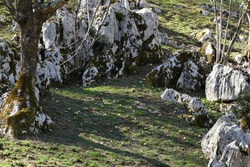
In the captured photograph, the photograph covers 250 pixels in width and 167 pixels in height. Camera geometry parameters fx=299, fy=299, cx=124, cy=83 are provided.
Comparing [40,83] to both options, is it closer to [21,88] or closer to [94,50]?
[21,88]

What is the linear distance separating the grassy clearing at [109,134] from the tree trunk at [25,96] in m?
0.77

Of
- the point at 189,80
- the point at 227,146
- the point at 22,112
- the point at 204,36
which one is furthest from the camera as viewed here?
the point at 204,36

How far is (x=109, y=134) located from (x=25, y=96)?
5159mm

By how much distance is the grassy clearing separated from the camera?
12.9m

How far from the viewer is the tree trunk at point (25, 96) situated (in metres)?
14.4

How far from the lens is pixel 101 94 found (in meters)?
24.3

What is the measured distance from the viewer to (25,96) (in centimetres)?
1504

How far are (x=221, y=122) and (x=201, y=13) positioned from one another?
61434 mm

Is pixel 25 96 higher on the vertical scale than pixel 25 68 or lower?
lower

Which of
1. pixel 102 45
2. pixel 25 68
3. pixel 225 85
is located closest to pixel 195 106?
pixel 225 85

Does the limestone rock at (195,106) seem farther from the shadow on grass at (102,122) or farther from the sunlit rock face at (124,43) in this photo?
the sunlit rock face at (124,43)

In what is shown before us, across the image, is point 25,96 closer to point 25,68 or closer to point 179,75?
point 25,68

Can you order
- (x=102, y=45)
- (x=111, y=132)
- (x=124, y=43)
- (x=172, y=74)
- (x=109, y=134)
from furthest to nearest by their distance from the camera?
(x=124, y=43) → (x=102, y=45) → (x=172, y=74) → (x=111, y=132) → (x=109, y=134)

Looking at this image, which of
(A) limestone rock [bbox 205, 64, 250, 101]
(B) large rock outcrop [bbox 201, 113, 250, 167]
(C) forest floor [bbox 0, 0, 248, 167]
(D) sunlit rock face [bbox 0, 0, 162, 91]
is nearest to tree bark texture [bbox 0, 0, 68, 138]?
(C) forest floor [bbox 0, 0, 248, 167]
